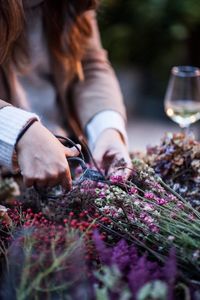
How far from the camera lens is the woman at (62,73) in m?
1.32

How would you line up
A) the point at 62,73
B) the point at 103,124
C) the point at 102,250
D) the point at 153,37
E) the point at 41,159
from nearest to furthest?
1. the point at 102,250
2. the point at 41,159
3. the point at 103,124
4. the point at 62,73
5. the point at 153,37

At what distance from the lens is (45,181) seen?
35.9 inches

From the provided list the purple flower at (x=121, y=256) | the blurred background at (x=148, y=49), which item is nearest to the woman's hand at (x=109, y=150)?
the purple flower at (x=121, y=256)

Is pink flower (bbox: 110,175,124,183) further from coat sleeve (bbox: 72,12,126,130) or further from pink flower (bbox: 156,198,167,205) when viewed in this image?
coat sleeve (bbox: 72,12,126,130)

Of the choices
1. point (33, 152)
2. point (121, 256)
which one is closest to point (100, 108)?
point (33, 152)

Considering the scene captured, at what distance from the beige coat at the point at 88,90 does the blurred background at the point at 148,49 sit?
2.25 metres

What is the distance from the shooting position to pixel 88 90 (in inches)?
62.1

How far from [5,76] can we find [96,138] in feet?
0.85

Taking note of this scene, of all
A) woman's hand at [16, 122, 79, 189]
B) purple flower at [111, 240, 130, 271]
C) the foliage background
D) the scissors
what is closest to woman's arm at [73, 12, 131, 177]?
the scissors

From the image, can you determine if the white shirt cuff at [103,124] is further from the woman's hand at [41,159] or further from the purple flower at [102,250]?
the purple flower at [102,250]

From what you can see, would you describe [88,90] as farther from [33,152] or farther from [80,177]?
[33,152]

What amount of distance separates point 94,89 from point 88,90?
0.02 metres

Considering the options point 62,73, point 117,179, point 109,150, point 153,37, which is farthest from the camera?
point 153,37

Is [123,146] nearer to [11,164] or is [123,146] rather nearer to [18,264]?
[11,164]
